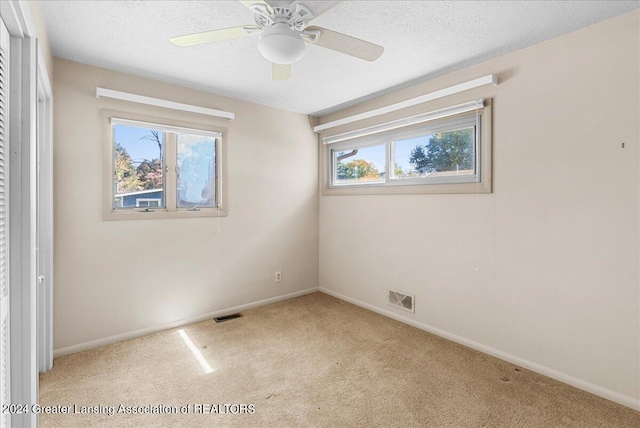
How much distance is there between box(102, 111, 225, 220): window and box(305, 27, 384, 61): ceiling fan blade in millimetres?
1873

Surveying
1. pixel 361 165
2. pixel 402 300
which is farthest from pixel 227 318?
pixel 361 165

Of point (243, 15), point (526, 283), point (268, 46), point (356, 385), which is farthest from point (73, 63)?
point (526, 283)

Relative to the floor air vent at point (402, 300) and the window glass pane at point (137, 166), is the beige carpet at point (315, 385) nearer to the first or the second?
the floor air vent at point (402, 300)

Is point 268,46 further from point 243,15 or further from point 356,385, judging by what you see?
point 356,385

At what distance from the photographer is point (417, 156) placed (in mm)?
3074

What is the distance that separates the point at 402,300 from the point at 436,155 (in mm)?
1447

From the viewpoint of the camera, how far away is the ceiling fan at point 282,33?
4.90ft

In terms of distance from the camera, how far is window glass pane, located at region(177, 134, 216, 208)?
3.09 metres

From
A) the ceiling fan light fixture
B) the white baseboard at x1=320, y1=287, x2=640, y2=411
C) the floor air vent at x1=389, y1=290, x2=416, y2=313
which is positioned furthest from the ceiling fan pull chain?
the white baseboard at x1=320, y1=287, x2=640, y2=411

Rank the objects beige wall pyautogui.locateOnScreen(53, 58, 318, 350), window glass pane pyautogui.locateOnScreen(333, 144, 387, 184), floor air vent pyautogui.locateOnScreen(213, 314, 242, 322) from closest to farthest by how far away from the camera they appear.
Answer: beige wall pyautogui.locateOnScreen(53, 58, 318, 350) < floor air vent pyautogui.locateOnScreen(213, 314, 242, 322) < window glass pane pyautogui.locateOnScreen(333, 144, 387, 184)

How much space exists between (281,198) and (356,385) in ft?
7.38

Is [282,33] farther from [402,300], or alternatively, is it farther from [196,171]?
Answer: [402,300]

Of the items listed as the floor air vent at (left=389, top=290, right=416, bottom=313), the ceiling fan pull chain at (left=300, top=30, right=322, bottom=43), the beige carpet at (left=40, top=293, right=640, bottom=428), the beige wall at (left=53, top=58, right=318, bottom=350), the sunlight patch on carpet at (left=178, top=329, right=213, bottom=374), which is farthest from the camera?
the floor air vent at (left=389, top=290, right=416, bottom=313)

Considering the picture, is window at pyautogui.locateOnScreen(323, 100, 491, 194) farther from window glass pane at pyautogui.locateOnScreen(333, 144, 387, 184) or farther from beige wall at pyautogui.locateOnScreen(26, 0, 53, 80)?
beige wall at pyautogui.locateOnScreen(26, 0, 53, 80)
